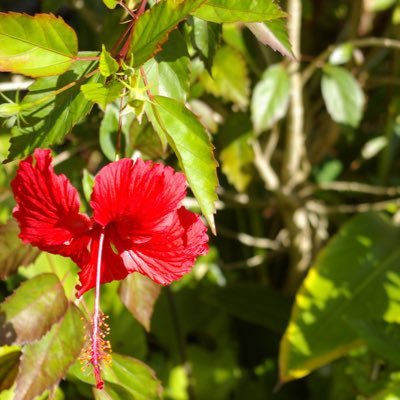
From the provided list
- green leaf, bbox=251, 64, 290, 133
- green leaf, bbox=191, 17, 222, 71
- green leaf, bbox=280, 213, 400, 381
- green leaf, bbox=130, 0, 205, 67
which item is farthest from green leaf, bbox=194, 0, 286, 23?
green leaf, bbox=280, 213, 400, 381

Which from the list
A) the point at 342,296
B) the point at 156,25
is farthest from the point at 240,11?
the point at 342,296

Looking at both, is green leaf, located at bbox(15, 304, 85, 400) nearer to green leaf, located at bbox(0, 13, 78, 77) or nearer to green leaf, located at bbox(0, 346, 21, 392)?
green leaf, located at bbox(0, 346, 21, 392)

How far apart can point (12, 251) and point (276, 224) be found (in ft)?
3.36

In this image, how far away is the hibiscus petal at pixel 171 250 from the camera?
666 millimetres

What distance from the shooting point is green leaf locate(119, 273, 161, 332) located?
86 cm

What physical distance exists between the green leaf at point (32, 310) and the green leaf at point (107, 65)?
1.03ft

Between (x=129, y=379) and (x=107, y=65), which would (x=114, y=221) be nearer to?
(x=107, y=65)

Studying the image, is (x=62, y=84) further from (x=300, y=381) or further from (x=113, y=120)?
(x=300, y=381)

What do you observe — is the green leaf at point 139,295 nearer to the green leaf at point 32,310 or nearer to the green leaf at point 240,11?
Answer: the green leaf at point 32,310

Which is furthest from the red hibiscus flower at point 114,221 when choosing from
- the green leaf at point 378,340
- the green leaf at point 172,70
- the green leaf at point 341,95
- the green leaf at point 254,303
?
the green leaf at point 254,303

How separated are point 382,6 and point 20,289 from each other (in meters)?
0.94

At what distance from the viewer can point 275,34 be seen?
76cm

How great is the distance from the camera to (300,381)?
1.59m

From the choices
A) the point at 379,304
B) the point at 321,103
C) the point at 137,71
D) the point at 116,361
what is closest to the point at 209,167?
the point at 137,71
